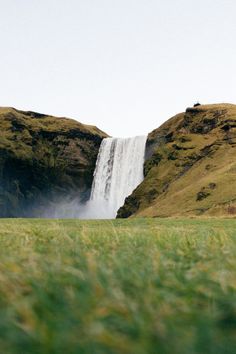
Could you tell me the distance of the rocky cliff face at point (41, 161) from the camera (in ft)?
366

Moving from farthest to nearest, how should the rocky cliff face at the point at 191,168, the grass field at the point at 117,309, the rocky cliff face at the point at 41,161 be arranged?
1. the rocky cliff face at the point at 41,161
2. the rocky cliff face at the point at 191,168
3. the grass field at the point at 117,309

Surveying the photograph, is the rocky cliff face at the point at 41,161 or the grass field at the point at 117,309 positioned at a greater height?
the rocky cliff face at the point at 41,161

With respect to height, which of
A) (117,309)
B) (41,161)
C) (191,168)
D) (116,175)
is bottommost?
(117,309)

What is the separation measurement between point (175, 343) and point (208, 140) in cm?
9314

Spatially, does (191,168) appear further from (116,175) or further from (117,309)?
(117,309)

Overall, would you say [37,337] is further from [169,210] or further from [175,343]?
[169,210]

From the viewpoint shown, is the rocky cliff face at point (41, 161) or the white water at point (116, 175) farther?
the rocky cliff face at point (41, 161)

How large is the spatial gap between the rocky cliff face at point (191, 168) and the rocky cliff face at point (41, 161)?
22234mm

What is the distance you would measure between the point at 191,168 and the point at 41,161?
141 feet

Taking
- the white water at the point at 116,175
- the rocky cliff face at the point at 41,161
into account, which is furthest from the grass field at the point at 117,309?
the rocky cliff face at the point at 41,161

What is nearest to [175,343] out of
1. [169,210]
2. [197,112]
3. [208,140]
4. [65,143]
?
[169,210]

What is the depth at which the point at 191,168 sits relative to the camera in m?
90.2

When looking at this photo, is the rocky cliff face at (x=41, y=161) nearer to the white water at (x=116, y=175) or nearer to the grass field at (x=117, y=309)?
the white water at (x=116, y=175)

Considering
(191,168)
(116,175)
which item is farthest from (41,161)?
(191,168)
